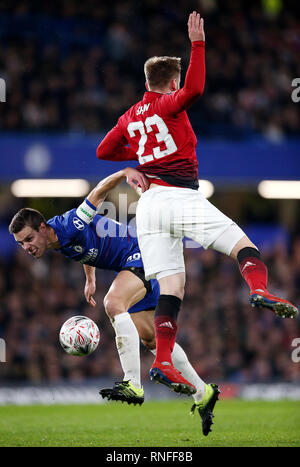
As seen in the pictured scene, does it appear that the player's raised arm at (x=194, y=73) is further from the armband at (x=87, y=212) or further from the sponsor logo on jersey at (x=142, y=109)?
the armband at (x=87, y=212)

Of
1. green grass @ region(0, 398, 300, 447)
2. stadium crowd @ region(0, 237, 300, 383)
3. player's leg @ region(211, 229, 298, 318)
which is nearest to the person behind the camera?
player's leg @ region(211, 229, 298, 318)

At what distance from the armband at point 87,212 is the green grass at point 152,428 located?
2016mm

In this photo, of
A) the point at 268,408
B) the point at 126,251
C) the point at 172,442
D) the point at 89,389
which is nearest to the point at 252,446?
the point at 172,442

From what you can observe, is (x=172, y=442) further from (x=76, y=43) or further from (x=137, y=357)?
(x=76, y=43)

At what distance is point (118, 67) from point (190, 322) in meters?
5.44

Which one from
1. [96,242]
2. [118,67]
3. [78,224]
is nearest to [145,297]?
[96,242]

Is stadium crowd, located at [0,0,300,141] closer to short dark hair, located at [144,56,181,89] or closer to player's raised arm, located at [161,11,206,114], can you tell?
short dark hair, located at [144,56,181,89]

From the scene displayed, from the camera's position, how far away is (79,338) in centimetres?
693

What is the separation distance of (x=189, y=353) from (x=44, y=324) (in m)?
2.91

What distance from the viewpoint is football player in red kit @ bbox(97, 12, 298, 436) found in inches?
215

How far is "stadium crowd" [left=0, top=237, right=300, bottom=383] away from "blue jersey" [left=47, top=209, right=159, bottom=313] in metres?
6.96

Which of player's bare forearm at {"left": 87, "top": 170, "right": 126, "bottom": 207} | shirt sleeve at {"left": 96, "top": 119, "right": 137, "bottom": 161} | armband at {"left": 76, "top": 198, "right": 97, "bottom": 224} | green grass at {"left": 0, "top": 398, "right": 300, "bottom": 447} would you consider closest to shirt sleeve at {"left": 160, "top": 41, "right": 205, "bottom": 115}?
shirt sleeve at {"left": 96, "top": 119, "right": 137, "bottom": 161}

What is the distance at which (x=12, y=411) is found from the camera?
36.2 feet
